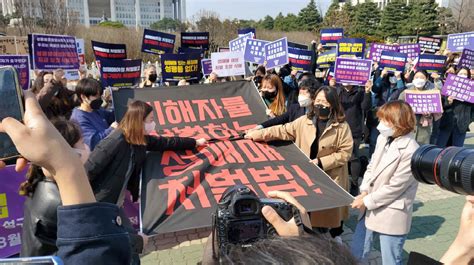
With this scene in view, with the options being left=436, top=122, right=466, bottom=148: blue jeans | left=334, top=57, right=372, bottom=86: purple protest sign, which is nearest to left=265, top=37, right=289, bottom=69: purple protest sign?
left=334, top=57, right=372, bottom=86: purple protest sign

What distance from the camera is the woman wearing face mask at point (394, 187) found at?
9.29ft

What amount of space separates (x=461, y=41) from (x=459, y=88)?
4473 millimetres

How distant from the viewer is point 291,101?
20.5 ft

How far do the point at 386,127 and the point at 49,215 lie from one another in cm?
251

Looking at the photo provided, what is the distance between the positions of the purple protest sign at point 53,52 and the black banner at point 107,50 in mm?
908

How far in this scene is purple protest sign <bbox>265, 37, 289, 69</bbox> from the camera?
6.91 metres

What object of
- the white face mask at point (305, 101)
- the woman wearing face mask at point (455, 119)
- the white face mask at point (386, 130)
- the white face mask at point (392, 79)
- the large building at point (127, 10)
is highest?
the large building at point (127, 10)

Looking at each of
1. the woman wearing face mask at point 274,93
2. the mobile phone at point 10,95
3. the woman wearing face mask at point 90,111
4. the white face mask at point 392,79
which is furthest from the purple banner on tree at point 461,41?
the mobile phone at point 10,95

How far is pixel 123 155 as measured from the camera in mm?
3062

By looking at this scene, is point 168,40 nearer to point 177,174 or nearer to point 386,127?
point 177,174

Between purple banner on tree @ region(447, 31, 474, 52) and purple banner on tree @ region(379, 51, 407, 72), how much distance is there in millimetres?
3116

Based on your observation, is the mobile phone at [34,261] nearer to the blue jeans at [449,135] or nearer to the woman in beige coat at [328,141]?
the woman in beige coat at [328,141]

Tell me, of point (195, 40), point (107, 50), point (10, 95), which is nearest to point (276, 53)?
point (107, 50)

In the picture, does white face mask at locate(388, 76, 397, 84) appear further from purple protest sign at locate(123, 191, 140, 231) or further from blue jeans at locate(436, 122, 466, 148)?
purple protest sign at locate(123, 191, 140, 231)
